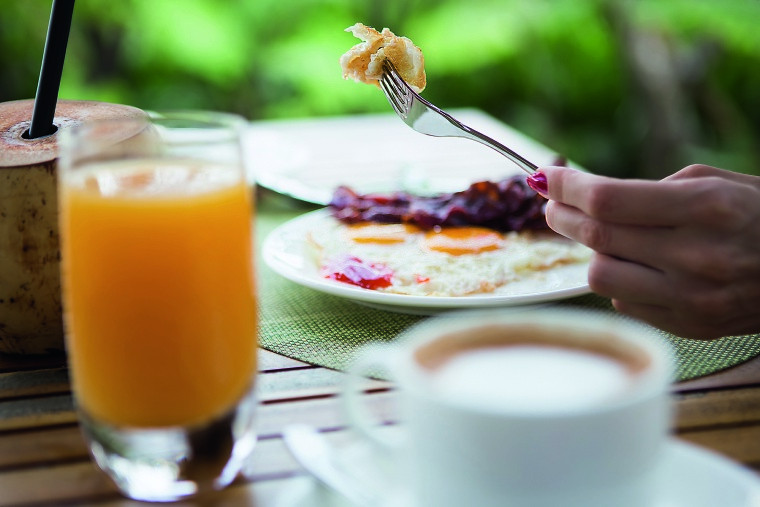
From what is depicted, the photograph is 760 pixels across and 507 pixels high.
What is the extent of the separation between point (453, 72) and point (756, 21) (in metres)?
1.65

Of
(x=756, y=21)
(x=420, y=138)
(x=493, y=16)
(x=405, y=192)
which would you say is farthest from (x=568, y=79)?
(x=405, y=192)

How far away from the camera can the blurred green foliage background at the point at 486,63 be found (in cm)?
463

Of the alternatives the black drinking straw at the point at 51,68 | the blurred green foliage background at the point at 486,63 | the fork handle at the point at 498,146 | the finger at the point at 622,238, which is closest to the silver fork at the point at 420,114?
the fork handle at the point at 498,146

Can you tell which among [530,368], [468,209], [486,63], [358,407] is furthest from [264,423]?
[486,63]

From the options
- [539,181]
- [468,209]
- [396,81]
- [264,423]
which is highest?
[396,81]

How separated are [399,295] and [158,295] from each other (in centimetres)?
47

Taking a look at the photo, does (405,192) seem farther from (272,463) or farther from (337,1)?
(337,1)

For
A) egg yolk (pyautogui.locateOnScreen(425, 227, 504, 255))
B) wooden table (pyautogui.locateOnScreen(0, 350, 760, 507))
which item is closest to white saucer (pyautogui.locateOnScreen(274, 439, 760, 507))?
wooden table (pyautogui.locateOnScreen(0, 350, 760, 507))

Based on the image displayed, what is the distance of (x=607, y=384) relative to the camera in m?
0.56

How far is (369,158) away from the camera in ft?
7.44

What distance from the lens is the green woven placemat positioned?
98 cm

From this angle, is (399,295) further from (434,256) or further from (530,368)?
(530,368)

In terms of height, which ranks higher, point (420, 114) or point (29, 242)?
point (420, 114)

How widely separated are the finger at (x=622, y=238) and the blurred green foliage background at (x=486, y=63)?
3.99 meters
